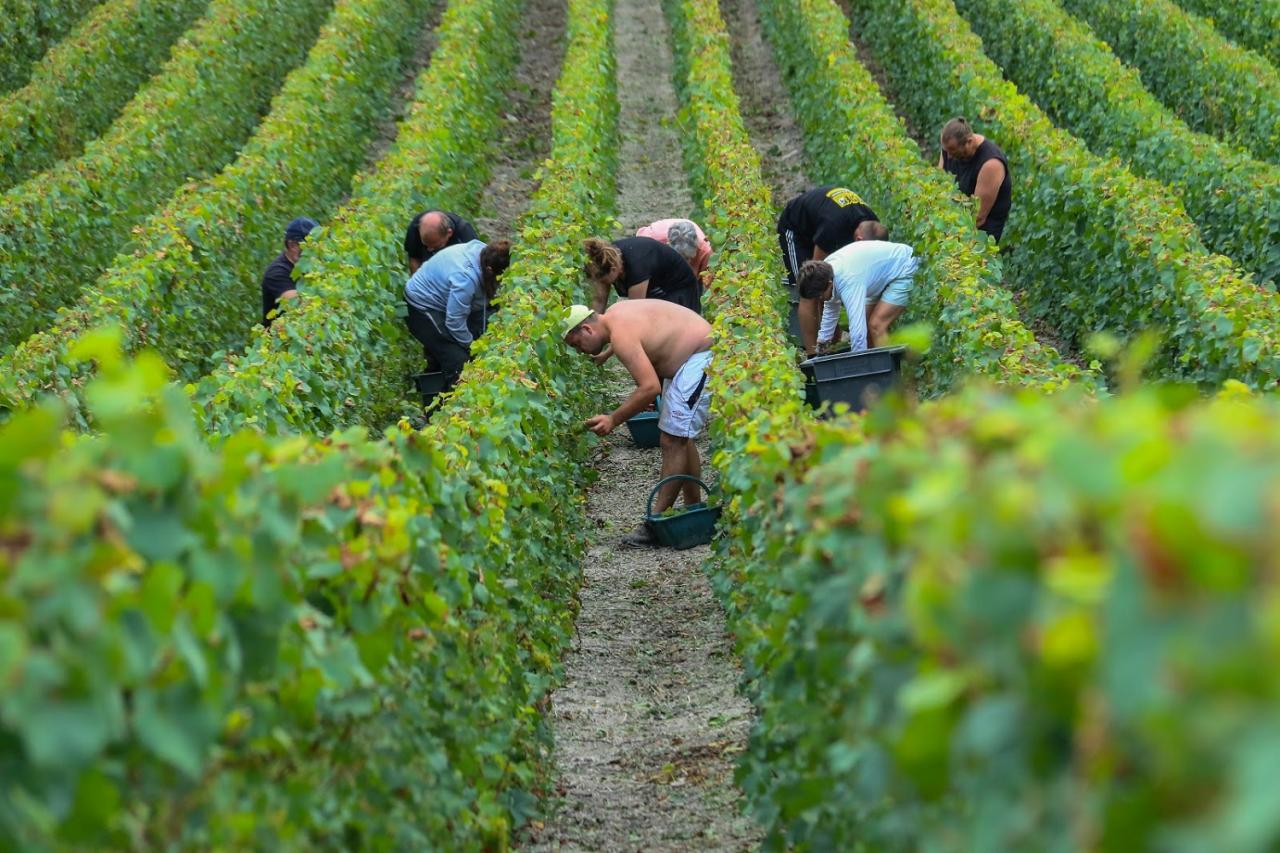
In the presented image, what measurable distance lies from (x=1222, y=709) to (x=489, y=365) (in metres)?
5.80

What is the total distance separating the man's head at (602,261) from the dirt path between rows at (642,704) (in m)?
1.37

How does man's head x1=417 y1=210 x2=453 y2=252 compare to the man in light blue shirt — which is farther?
man's head x1=417 y1=210 x2=453 y2=252

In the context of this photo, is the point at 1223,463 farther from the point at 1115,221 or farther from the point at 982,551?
the point at 1115,221

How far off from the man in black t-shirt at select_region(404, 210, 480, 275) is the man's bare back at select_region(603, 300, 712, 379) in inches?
85.7

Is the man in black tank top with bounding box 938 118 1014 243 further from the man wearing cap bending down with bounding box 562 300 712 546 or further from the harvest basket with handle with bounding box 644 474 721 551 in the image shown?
the harvest basket with handle with bounding box 644 474 721 551

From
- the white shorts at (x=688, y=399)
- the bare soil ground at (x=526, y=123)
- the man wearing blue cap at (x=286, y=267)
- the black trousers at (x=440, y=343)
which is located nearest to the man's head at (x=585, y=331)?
the white shorts at (x=688, y=399)

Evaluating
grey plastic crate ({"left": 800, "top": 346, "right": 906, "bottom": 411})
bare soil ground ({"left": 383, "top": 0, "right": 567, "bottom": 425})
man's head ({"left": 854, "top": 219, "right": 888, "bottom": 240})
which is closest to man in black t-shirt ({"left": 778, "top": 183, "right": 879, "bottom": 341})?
man's head ({"left": 854, "top": 219, "right": 888, "bottom": 240})

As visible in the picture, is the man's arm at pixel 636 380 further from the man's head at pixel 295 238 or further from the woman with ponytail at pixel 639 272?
the man's head at pixel 295 238

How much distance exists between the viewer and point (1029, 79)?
17.7 metres

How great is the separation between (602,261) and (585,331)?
0.86 meters

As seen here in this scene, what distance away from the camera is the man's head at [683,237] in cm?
Result: 991

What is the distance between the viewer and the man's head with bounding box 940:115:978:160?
34.8 ft

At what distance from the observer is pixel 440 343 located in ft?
32.0

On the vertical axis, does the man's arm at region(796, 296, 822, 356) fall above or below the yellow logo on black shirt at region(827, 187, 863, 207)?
below
